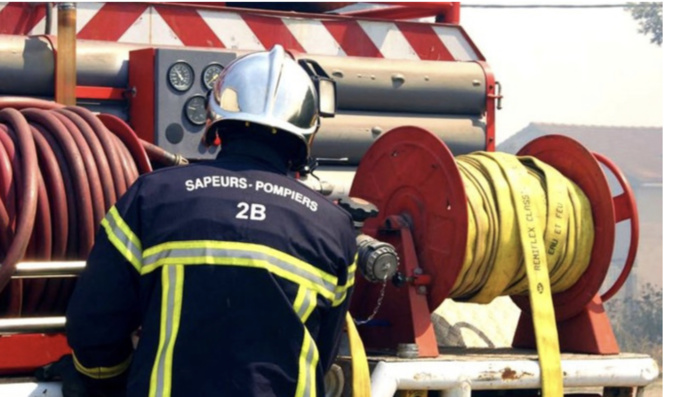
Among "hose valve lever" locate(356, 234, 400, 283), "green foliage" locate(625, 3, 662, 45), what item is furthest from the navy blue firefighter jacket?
"green foliage" locate(625, 3, 662, 45)

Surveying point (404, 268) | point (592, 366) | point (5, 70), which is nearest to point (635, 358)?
point (592, 366)

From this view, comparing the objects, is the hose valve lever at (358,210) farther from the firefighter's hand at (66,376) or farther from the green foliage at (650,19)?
the green foliage at (650,19)

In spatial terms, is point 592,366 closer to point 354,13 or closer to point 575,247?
point 575,247

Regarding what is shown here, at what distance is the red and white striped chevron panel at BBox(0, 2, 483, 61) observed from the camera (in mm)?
5934

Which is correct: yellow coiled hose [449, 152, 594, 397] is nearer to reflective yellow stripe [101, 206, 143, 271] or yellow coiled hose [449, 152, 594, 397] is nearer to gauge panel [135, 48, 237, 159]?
gauge panel [135, 48, 237, 159]

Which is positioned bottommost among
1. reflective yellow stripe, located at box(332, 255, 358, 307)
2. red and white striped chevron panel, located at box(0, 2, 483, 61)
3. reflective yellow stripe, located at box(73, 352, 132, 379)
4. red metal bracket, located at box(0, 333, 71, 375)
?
red metal bracket, located at box(0, 333, 71, 375)

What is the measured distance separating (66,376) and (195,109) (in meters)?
1.91

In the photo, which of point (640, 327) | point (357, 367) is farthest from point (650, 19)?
point (357, 367)

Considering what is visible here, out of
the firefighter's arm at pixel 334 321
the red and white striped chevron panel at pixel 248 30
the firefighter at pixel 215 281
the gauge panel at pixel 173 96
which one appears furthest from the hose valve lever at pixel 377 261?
the red and white striped chevron panel at pixel 248 30

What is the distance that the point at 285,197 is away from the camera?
3.75 m

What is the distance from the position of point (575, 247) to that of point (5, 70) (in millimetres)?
2178

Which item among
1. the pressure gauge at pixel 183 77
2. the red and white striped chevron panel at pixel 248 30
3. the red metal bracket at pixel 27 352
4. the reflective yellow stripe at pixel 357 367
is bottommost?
the reflective yellow stripe at pixel 357 367

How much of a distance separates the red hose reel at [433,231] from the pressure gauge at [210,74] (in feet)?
2.48

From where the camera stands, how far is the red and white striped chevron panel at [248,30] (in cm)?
593
